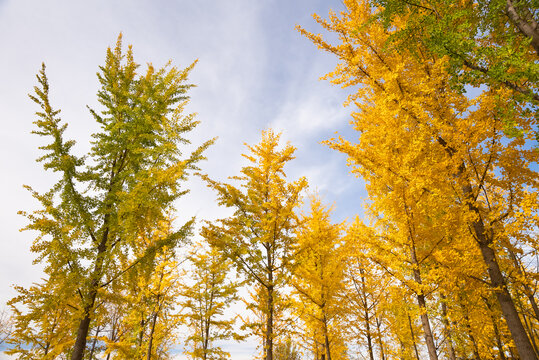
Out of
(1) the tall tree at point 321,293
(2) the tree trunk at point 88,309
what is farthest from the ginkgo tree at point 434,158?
(2) the tree trunk at point 88,309

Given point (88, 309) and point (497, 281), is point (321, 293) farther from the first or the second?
point (88, 309)

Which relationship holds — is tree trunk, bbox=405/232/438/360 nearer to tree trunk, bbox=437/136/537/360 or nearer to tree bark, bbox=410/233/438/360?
tree bark, bbox=410/233/438/360

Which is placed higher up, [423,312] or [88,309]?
[88,309]

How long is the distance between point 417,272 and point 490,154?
326 cm

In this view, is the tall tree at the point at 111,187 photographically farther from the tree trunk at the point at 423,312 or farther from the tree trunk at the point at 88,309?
the tree trunk at the point at 423,312

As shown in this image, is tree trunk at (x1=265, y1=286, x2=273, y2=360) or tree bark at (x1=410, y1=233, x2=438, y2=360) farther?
tree trunk at (x1=265, y1=286, x2=273, y2=360)

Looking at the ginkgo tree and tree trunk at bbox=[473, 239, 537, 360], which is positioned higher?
the ginkgo tree

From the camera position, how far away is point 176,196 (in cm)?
587

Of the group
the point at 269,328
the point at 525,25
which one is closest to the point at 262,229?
the point at 269,328

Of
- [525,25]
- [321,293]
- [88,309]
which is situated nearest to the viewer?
[525,25]

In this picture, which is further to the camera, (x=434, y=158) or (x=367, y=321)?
(x=367, y=321)

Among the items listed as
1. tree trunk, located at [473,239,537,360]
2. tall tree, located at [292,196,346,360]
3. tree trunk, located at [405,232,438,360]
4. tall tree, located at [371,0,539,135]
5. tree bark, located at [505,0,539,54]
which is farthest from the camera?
tall tree, located at [292,196,346,360]

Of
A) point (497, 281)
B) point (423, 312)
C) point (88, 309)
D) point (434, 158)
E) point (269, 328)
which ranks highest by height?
point (434, 158)

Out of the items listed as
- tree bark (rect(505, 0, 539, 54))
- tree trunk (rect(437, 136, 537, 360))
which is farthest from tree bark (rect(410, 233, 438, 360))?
tree bark (rect(505, 0, 539, 54))
